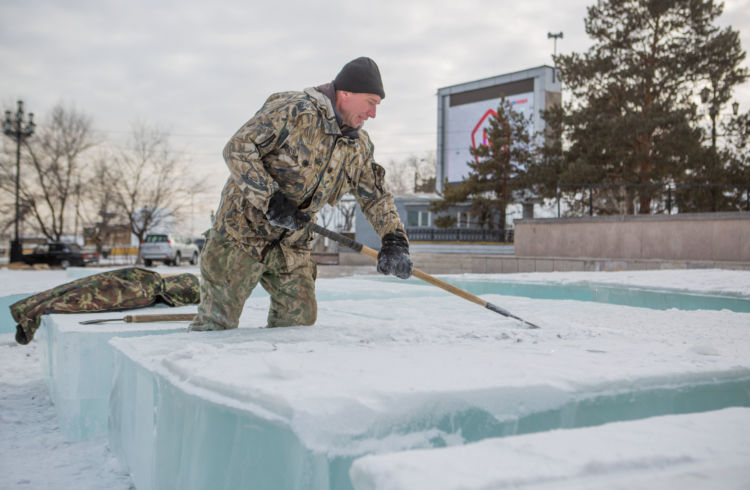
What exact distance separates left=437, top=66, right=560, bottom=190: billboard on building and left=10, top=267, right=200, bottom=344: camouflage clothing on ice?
2388 centimetres

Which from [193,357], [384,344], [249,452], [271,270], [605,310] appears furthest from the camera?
[605,310]

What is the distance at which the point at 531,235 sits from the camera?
47.2ft

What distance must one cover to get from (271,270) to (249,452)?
5.05 feet

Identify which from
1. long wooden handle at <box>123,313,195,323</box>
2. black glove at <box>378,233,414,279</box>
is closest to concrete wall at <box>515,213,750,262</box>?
black glove at <box>378,233,414,279</box>

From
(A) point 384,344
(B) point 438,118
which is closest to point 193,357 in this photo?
(A) point 384,344

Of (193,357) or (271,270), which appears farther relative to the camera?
(271,270)

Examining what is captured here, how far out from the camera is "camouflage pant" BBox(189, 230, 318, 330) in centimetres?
270

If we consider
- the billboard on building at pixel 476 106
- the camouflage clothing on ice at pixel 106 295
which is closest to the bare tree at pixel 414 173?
the billboard on building at pixel 476 106

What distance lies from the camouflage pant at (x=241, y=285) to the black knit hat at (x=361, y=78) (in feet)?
2.97

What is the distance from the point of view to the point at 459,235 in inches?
953

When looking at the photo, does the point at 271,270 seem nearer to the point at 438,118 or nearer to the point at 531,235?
the point at 531,235

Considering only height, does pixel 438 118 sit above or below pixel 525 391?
above

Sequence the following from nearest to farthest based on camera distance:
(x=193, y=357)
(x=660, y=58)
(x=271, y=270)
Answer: (x=193, y=357)
(x=271, y=270)
(x=660, y=58)

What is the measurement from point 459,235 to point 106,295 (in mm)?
21123
